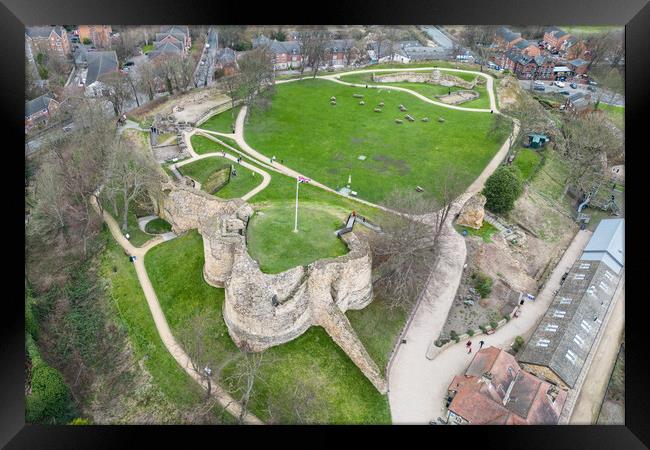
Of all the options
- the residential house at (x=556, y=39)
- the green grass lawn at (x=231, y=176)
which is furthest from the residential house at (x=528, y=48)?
the green grass lawn at (x=231, y=176)

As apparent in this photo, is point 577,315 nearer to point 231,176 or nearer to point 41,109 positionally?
point 231,176

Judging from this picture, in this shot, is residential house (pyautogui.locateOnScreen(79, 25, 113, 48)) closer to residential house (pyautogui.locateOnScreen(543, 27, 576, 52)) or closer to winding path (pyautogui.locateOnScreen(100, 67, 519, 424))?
winding path (pyautogui.locateOnScreen(100, 67, 519, 424))

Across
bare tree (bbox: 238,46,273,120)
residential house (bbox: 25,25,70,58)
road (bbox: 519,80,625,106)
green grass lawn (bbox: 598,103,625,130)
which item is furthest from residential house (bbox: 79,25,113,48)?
green grass lawn (bbox: 598,103,625,130)

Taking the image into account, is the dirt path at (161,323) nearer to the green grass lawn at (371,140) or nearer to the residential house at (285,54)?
the green grass lawn at (371,140)

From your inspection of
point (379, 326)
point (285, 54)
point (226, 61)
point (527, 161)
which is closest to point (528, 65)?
point (527, 161)

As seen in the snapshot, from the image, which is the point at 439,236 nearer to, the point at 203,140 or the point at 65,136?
the point at 203,140
